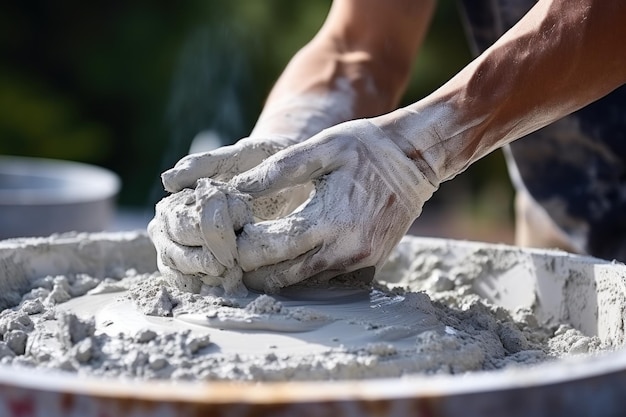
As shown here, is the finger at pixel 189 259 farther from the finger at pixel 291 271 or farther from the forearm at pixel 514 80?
the forearm at pixel 514 80

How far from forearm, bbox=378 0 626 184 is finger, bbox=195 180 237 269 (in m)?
0.29

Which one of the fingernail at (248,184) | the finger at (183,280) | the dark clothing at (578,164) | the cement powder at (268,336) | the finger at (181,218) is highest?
the dark clothing at (578,164)

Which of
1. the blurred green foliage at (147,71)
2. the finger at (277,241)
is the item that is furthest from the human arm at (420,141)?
the blurred green foliage at (147,71)

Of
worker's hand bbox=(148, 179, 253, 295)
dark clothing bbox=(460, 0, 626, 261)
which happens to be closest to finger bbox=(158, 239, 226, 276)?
worker's hand bbox=(148, 179, 253, 295)

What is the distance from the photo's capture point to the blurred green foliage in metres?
6.64

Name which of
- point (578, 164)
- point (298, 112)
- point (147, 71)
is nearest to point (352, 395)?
point (298, 112)

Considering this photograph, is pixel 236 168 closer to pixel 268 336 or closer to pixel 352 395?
pixel 268 336

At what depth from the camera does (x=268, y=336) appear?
4.04 ft

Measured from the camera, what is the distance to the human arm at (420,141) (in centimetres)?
135

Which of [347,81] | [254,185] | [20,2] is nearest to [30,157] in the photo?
[20,2]

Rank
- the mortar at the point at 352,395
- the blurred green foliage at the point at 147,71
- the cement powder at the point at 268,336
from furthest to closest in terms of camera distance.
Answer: the blurred green foliage at the point at 147,71, the cement powder at the point at 268,336, the mortar at the point at 352,395

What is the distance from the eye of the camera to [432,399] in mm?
876

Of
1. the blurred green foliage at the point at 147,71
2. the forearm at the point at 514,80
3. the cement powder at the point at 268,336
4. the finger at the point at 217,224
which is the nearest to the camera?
the cement powder at the point at 268,336

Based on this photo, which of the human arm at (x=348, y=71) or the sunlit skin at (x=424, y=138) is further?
the human arm at (x=348, y=71)
